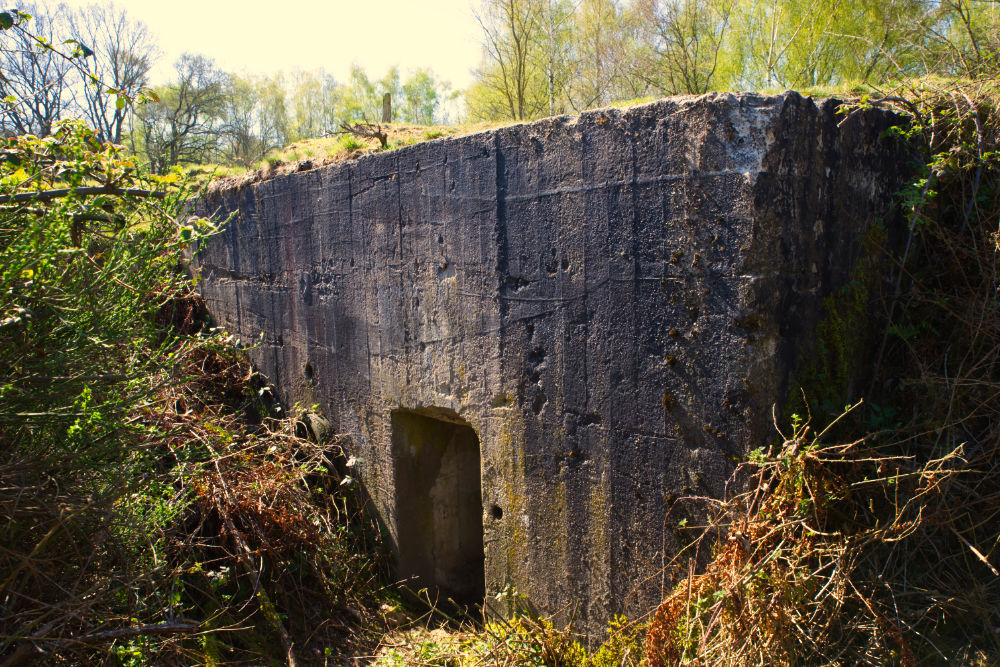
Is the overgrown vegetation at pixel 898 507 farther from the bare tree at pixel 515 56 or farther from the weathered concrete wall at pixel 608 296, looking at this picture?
the bare tree at pixel 515 56

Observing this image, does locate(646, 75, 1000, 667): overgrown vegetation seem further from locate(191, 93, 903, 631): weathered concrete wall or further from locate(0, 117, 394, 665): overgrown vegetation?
locate(0, 117, 394, 665): overgrown vegetation

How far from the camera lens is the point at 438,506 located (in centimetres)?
441

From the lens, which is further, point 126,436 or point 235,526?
point 235,526

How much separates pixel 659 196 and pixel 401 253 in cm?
177

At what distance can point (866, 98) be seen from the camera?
9.07ft

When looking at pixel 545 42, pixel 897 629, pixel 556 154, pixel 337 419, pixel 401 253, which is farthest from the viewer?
pixel 545 42

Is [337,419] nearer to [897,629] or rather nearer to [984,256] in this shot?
[897,629]

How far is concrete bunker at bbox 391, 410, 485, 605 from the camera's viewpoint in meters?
4.25

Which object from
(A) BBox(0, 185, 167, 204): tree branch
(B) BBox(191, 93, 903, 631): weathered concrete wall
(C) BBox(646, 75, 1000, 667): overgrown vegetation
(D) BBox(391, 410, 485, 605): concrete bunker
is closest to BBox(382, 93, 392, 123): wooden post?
(B) BBox(191, 93, 903, 631): weathered concrete wall

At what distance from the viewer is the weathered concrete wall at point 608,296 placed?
2.52 m

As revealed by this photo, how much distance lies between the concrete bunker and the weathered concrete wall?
0.40 ft

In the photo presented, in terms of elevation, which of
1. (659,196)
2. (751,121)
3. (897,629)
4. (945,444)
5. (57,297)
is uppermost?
(751,121)

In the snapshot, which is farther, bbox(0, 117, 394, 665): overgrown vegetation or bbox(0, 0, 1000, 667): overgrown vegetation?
bbox(0, 117, 394, 665): overgrown vegetation

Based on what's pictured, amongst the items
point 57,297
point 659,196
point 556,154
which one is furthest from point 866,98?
point 57,297
